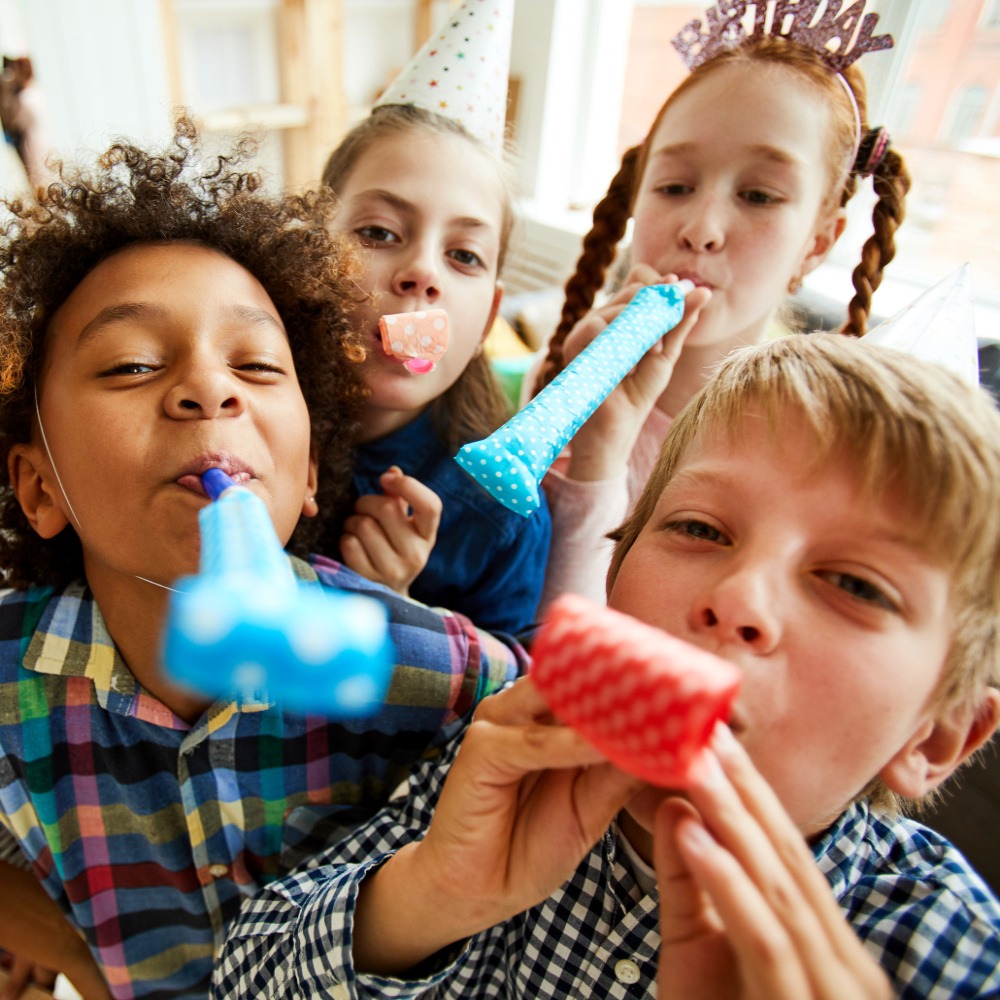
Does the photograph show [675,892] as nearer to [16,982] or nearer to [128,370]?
[128,370]

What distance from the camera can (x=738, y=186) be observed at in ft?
3.24

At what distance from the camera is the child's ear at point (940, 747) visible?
0.58 metres

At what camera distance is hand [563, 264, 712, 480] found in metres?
1.00

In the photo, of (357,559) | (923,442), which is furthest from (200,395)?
(923,442)

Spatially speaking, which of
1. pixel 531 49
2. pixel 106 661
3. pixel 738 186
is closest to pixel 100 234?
pixel 106 661

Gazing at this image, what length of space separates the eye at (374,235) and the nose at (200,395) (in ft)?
1.46

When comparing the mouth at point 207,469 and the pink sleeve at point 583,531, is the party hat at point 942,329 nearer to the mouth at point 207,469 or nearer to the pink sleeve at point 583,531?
the pink sleeve at point 583,531

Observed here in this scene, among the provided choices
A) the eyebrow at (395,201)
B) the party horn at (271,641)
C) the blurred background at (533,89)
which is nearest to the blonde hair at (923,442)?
the party horn at (271,641)

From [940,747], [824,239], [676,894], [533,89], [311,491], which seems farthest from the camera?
[533,89]

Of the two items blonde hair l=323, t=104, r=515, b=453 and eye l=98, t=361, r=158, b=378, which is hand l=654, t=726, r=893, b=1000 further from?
blonde hair l=323, t=104, r=515, b=453

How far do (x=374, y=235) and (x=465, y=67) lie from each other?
0.30 meters

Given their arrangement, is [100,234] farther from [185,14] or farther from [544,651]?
[185,14]

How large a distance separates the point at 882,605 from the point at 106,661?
72 cm

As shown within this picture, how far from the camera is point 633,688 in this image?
37cm
